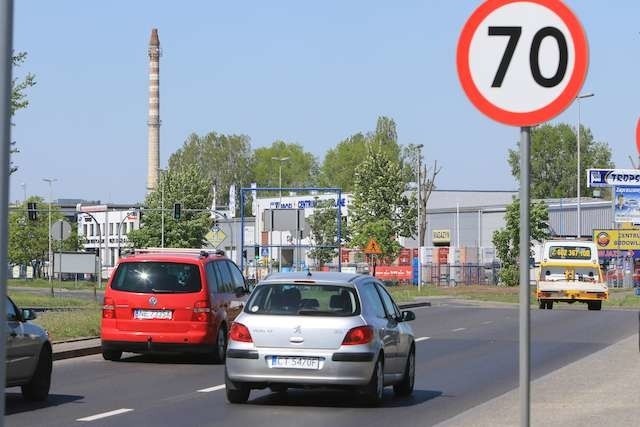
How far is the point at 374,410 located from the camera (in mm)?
16641

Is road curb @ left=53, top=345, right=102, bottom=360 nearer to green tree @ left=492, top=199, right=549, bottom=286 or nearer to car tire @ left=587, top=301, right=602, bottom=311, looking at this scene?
car tire @ left=587, top=301, right=602, bottom=311

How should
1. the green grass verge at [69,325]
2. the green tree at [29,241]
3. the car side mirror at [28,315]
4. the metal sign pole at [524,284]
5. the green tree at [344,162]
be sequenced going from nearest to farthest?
the metal sign pole at [524,284], the car side mirror at [28,315], the green grass verge at [69,325], the green tree at [29,241], the green tree at [344,162]

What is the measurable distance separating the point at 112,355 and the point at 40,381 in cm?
690

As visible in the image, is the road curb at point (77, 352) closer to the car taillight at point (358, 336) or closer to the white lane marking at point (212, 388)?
the white lane marking at point (212, 388)

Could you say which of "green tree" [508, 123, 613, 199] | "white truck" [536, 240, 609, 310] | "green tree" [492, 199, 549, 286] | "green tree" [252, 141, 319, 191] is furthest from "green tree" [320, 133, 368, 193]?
"white truck" [536, 240, 609, 310]

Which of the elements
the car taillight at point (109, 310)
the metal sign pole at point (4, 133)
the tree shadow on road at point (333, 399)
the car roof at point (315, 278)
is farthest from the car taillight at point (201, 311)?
the metal sign pole at point (4, 133)

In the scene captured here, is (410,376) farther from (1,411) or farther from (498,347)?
(1,411)

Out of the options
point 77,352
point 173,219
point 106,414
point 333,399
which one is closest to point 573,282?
point 77,352

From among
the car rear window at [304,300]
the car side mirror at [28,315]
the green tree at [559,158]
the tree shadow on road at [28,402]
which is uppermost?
the green tree at [559,158]

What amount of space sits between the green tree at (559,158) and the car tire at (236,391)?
134 m

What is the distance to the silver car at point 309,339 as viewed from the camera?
16516 mm

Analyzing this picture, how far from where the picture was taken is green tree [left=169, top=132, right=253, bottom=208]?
6934 inches

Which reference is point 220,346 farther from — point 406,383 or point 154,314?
point 406,383

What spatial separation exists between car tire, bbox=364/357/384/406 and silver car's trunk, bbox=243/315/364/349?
59cm
